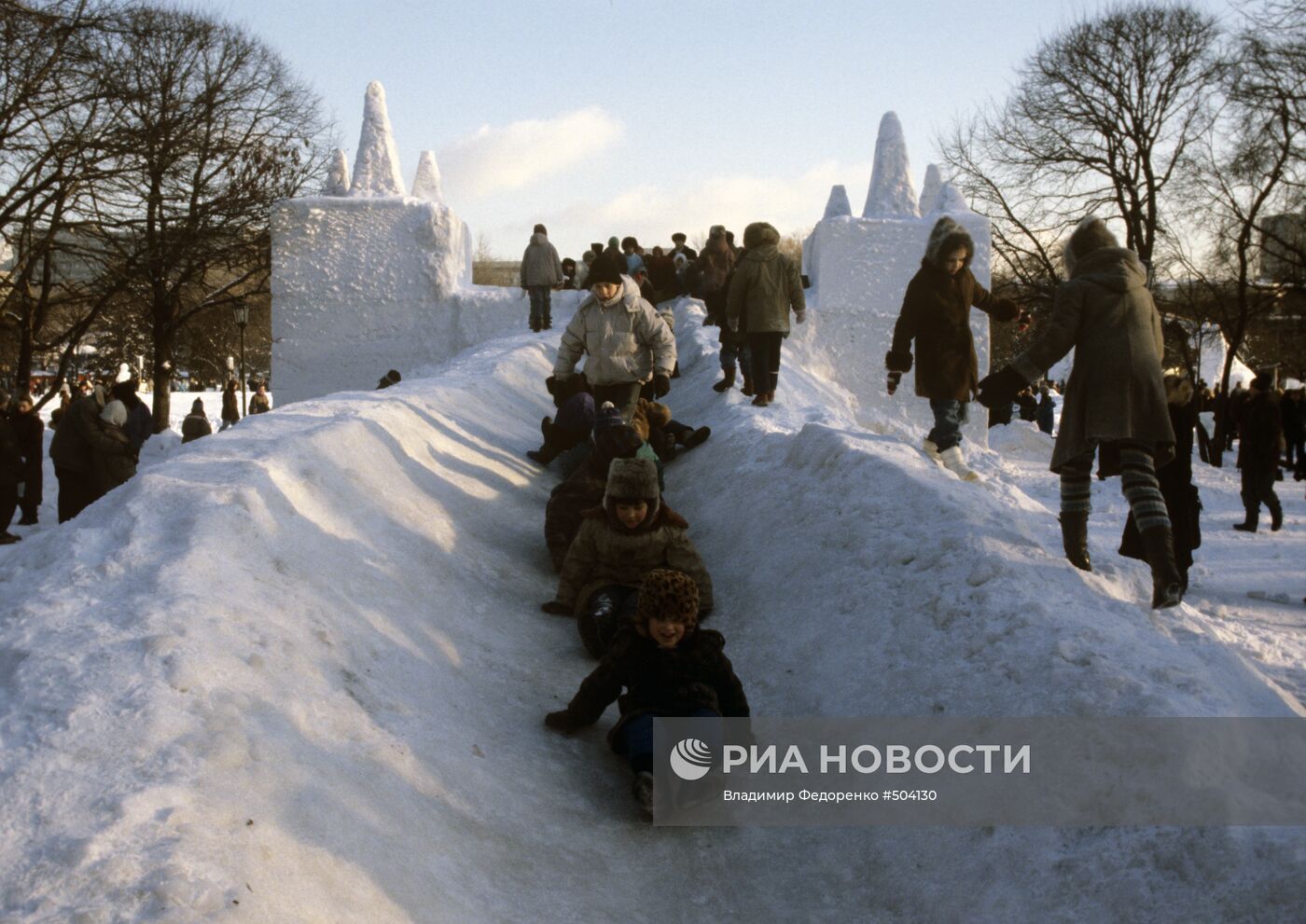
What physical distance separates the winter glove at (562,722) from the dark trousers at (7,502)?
9.83 meters

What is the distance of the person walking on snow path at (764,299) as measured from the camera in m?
10.9

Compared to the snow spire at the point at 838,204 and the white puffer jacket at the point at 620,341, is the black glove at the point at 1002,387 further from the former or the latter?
the snow spire at the point at 838,204

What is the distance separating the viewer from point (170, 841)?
9.84 ft

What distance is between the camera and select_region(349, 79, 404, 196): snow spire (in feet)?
64.4

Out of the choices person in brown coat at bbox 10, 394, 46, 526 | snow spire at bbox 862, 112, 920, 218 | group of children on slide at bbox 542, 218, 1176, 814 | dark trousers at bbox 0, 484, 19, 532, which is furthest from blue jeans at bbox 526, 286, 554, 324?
group of children on slide at bbox 542, 218, 1176, 814

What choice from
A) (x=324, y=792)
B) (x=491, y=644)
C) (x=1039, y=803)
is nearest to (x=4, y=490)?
(x=491, y=644)

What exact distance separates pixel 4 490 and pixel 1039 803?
11748 mm

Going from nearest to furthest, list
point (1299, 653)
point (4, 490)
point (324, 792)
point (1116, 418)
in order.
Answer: point (324, 792)
point (1116, 418)
point (1299, 653)
point (4, 490)

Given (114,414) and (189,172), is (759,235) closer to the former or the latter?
(114,414)

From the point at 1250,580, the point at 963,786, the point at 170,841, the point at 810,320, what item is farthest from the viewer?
the point at 810,320

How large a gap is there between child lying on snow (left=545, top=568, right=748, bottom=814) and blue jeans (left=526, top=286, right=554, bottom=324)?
47.1 ft

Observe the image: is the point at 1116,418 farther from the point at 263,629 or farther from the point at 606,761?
the point at 263,629

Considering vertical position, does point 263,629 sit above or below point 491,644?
above

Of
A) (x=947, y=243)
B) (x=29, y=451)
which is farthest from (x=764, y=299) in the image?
(x=29, y=451)
